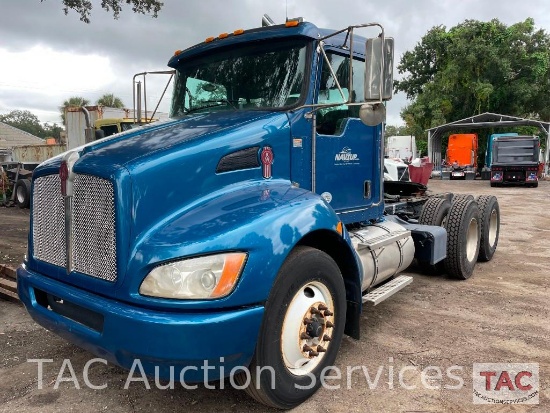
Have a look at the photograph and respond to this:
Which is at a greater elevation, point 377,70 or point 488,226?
point 377,70

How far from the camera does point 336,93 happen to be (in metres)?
3.81

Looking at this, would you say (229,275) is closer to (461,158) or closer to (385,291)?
(385,291)

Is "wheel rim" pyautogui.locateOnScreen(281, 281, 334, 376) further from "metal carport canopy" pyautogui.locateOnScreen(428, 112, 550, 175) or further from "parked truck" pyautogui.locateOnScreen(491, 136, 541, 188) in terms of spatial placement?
"metal carport canopy" pyautogui.locateOnScreen(428, 112, 550, 175)

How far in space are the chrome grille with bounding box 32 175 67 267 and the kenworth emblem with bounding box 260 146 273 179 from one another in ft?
4.28

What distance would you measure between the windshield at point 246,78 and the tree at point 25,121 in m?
100

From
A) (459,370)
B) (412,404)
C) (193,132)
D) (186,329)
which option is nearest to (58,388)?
(186,329)

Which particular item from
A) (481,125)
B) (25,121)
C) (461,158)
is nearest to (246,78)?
(461,158)

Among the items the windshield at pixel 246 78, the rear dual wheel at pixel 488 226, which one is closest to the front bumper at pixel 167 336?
the windshield at pixel 246 78

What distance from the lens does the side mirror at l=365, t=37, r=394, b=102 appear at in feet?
9.97

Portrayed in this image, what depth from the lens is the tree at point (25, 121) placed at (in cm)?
9362

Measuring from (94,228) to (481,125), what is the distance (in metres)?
31.2

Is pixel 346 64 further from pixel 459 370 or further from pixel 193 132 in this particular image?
pixel 459 370

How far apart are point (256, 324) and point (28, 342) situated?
2553 mm

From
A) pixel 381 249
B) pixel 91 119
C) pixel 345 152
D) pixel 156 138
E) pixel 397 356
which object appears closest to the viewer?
pixel 156 138
